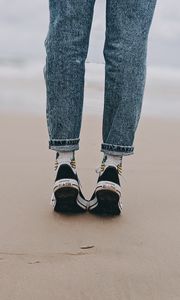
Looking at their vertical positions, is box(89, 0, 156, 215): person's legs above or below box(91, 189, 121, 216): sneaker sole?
above

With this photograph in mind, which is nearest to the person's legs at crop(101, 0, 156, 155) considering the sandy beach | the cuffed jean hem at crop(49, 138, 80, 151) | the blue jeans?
the blue jeans

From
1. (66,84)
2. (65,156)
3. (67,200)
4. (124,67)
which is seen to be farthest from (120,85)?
(67,200)

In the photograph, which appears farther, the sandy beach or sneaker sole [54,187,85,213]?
sneaker sole [54,187,85,213]

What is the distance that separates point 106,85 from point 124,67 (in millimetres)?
93

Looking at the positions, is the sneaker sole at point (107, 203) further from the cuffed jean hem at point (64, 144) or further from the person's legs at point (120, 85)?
the cuffed jean hem at point (64, 144)

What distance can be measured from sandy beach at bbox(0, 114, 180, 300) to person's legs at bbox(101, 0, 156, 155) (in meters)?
0.26

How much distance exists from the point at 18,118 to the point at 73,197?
6.92 feet

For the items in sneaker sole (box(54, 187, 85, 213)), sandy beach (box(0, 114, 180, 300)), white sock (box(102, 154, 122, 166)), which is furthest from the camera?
white sock (box(102, 154, 122, 166))

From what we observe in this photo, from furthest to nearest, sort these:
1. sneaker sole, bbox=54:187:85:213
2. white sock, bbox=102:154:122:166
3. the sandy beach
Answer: white sock, bbox=102:154:122:166, sneaker sole, bbox=54:187:85:213, the sandy beach

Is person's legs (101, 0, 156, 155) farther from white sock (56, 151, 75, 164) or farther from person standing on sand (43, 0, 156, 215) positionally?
white sock (56, 151, 75, 164)

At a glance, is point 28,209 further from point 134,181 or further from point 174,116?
point 174,116

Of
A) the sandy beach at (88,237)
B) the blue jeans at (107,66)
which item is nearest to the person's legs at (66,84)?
the blue jeans at (107,66)

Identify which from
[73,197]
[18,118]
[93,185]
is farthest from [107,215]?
[18,118]

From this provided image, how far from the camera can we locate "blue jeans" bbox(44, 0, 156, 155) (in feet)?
5.84
